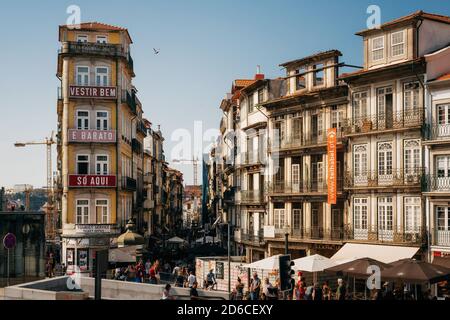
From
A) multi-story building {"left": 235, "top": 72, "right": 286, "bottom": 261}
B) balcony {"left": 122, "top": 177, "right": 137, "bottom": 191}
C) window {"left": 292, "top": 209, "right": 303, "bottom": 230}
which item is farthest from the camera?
balcony {"left": 122, "top": 177, "right": 137, "bottom": 191}

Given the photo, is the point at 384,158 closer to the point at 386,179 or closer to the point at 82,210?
the point at 386,179

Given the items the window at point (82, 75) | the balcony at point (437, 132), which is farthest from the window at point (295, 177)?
the window at point (82, 75)

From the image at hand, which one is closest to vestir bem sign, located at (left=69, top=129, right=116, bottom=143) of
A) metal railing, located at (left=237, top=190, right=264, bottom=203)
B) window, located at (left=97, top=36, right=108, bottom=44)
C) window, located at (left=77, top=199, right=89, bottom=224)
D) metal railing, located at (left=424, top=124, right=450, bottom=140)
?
window, located at (left=77, top=199, right=89, bottom=224)

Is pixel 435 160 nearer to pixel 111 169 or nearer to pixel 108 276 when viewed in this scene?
pixel 108 276

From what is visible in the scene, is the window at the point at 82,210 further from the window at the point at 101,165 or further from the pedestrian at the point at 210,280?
the pedestrian at the point at 210,280

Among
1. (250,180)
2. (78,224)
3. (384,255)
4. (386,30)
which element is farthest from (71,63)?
(384,255)

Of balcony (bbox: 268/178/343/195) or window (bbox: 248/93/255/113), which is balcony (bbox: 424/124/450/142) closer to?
balcony (bbox: 268/178/343/195)

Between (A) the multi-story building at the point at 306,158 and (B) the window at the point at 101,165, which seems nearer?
(A) the multi-story building at the point at 306,158

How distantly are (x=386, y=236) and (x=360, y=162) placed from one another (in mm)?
4788

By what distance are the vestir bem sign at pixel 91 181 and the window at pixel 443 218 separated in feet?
84.9

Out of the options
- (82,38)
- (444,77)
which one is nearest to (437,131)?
(444,77)

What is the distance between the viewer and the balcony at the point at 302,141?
41.8 metres

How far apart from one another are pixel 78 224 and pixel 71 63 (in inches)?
482

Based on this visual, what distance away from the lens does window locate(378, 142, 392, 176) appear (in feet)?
120
